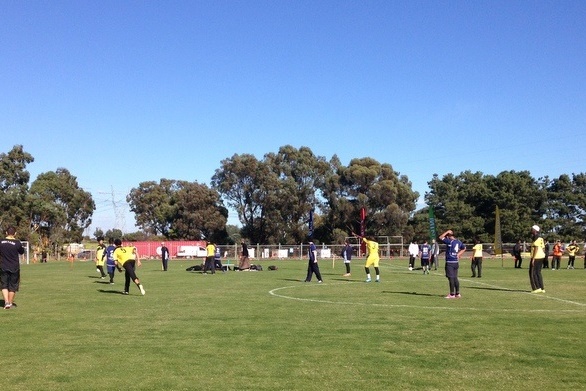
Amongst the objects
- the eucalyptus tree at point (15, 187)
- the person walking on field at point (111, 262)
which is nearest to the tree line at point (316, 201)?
the eucalyptus tree at point (15, 187)

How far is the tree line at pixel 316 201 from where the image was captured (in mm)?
78625

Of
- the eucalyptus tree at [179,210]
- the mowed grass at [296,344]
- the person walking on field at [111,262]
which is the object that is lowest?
the mowed grass at [296,344]

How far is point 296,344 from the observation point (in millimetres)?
9945

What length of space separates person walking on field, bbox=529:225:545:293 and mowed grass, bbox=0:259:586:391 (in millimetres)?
2149

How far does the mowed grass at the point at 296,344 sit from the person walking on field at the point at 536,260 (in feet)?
7.05

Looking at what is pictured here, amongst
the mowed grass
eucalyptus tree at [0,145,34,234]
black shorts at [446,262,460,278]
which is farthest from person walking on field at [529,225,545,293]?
eucalyptus tree at [0,145,34,234]

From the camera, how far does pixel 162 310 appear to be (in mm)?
15086

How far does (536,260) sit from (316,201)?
67.8 metres

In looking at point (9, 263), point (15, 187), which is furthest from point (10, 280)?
point (15, 187)

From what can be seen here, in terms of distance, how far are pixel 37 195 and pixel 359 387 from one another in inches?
3132

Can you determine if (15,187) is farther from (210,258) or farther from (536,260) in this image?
(536,260)

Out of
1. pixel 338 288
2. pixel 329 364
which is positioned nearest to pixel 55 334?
pixel 329 364

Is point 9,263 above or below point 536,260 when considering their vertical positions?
above

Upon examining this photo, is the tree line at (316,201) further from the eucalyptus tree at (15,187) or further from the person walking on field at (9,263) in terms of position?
the person walking on field at (9,263)
